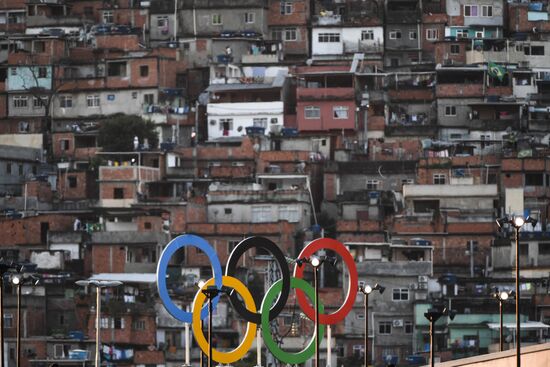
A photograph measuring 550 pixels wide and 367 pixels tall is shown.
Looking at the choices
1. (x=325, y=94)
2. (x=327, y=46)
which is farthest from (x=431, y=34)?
(x=325, y=94)

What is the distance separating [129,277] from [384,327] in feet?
30.3

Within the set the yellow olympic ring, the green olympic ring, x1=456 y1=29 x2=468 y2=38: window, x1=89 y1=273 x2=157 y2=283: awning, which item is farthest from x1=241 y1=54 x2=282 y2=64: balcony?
the yellow olympic ring

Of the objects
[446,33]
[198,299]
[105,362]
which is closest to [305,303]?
[198,299]

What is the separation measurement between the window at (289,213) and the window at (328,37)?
1352 centimetres

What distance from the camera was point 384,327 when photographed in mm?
80312

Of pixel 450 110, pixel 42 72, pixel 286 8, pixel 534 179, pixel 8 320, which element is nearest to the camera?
pixel 8 320

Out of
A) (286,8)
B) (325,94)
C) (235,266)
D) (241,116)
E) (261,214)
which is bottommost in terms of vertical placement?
(261,214)

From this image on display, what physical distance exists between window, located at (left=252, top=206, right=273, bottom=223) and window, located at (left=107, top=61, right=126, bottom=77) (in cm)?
1258

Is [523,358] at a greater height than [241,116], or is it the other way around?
[241,116]

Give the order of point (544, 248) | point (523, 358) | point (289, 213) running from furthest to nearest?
point (289, 213) < point (544, 248) < point (523, 358)

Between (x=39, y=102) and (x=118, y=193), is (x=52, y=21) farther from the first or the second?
(x=118, y=193)

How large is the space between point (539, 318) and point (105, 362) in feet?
48.3

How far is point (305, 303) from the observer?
5747 centimetres

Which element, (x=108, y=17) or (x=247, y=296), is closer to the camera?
(x=247, y=296)
